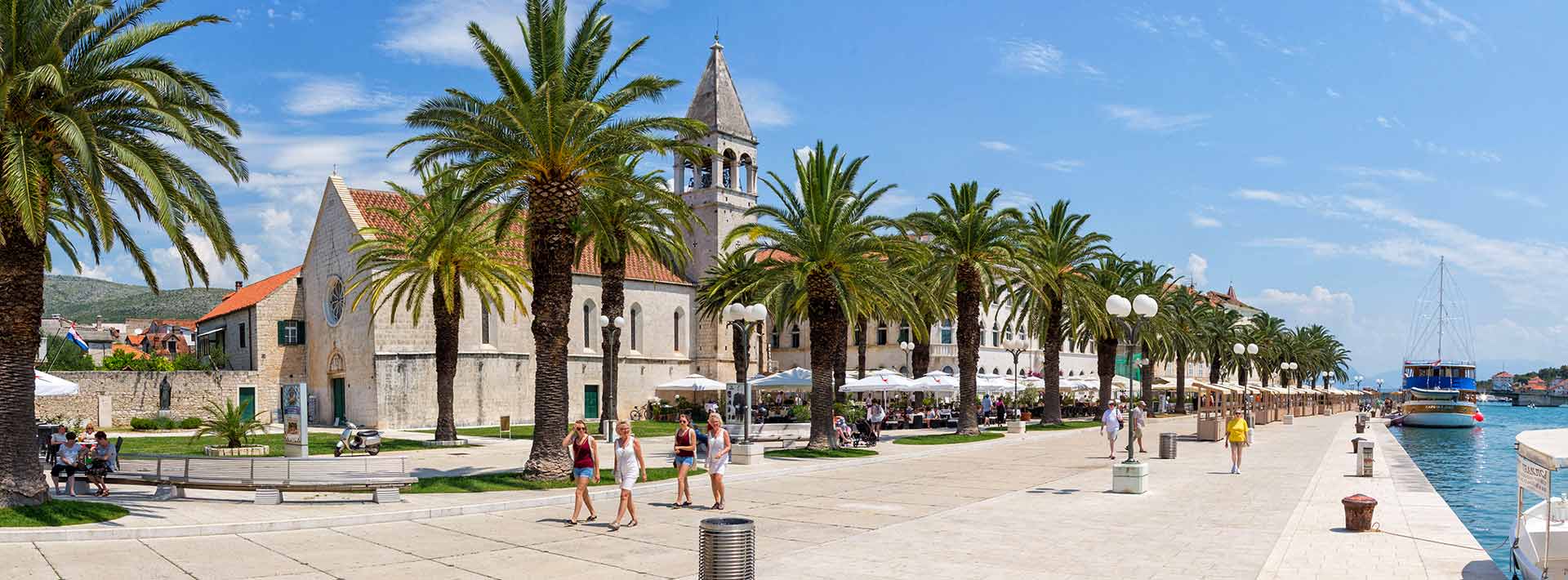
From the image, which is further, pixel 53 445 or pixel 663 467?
pixel 663 467

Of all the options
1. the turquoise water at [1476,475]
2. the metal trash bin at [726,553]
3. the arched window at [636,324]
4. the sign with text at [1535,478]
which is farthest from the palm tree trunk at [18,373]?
the arched window at [636,324]

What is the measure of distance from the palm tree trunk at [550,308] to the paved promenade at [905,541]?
2.17 meters

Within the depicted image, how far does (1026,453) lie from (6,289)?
24.4 meters

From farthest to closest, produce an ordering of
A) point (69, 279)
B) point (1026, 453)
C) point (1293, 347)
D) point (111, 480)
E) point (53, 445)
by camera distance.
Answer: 1. point (69, 279)
2. point (1293, 347)
3. point (1026, 453)
4. point (53, 445)
5. point (111, 480)

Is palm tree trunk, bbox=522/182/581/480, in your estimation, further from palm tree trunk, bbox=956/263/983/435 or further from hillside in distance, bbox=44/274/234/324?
hillside in distance, bbox=44/274/234/324

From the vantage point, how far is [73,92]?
15.1 m

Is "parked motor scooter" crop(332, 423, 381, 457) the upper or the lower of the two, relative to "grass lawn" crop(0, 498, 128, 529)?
lower

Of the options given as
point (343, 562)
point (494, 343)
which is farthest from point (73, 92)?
point (494, 343)

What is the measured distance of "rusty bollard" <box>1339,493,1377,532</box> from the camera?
14148mm

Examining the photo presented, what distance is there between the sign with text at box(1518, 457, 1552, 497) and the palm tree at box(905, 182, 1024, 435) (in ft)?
81.0

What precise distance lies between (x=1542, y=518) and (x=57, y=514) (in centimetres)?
1841

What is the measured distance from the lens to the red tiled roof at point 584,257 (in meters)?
45.2

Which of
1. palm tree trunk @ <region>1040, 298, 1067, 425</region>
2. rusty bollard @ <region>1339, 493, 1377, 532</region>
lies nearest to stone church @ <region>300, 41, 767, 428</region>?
palm tree trunk @ <region>1040, 298, 1067, 425</region>

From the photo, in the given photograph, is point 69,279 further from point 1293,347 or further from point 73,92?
point 73,92
